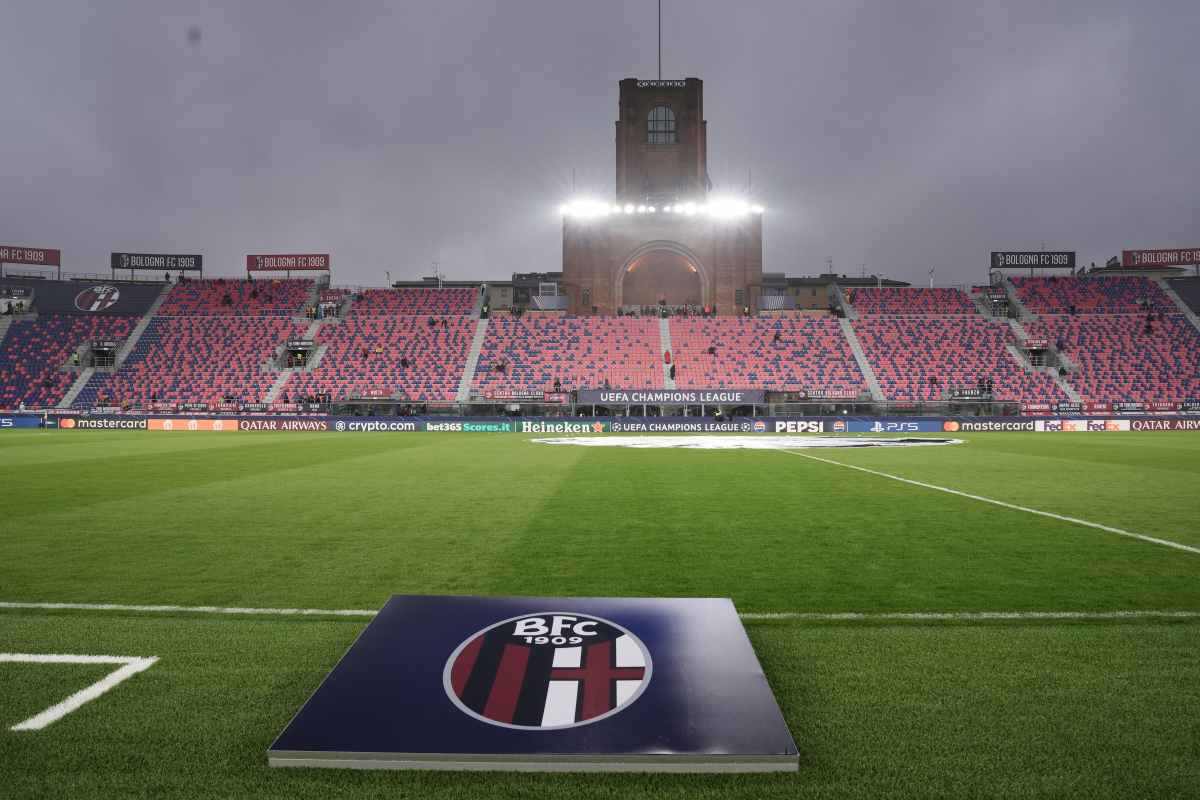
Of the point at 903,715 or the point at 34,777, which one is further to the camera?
the point at 903,715

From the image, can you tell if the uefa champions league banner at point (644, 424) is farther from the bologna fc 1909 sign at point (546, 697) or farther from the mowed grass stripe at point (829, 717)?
the bologna fc 1909 sign at point (546, 697)

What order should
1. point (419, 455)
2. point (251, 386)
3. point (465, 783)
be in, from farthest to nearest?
1. point (251, 386)
2. point (419, 455)
3. point (465, 783)

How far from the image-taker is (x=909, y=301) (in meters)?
56.8

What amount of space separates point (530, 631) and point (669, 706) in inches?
40.5

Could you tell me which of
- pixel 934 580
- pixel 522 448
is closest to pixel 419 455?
pixel 522 448

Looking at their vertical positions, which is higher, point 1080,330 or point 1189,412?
point 1080,330

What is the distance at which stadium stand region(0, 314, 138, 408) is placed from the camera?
48.0 metres

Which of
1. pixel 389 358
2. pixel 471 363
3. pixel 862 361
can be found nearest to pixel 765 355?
pixel 862 361

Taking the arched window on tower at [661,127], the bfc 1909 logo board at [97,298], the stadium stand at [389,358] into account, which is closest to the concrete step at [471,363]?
the stadium stand at [389,358]

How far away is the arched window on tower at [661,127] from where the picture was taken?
62.1 metres

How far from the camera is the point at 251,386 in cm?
4784

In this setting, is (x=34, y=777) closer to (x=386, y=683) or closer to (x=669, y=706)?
(x=386, y=683)

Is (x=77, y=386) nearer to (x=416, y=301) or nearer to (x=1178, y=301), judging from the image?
(x=416, y=301)

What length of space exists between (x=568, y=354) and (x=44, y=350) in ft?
141
